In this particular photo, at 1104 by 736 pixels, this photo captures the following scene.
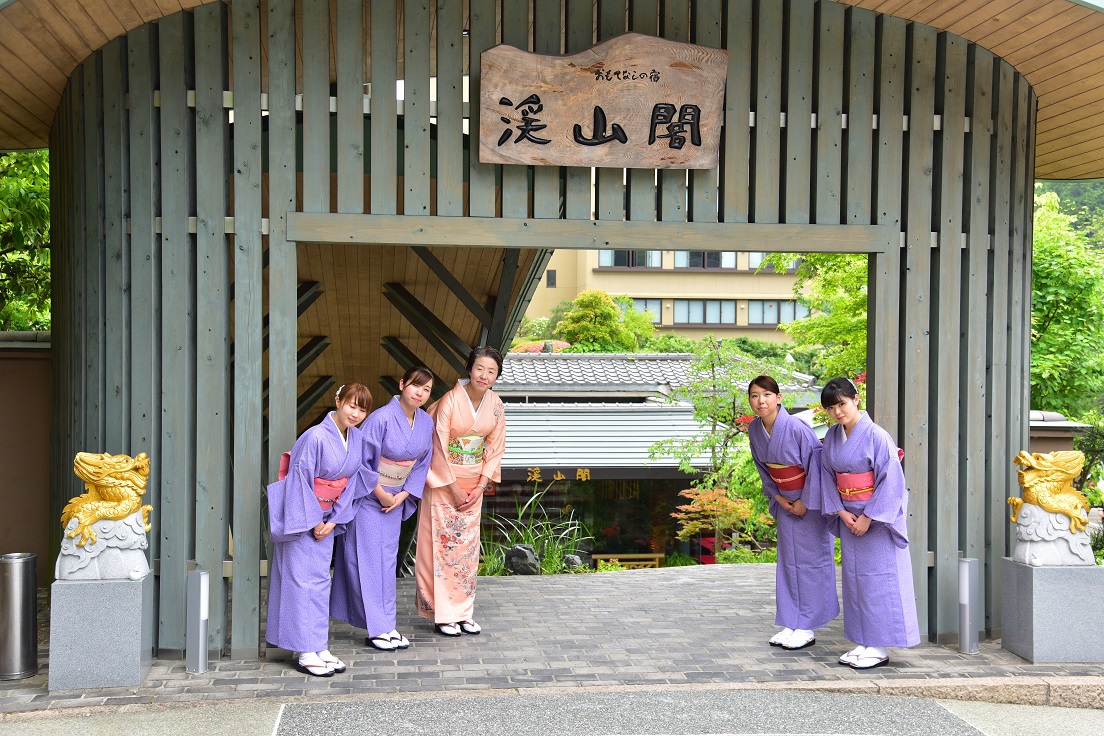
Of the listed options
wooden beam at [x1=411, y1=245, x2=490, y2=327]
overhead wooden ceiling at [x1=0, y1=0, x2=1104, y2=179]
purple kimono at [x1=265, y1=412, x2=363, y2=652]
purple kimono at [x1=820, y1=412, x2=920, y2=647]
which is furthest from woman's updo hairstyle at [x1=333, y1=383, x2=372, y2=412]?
wooden beam at [x1=411, y1=245, x2=490, y2=327]

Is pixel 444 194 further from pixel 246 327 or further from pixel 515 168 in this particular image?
pixel 246 327

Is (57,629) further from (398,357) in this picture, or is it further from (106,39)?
(398,357)

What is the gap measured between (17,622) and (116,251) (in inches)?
78.3

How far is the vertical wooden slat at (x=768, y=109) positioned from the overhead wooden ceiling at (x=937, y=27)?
1.56 feet

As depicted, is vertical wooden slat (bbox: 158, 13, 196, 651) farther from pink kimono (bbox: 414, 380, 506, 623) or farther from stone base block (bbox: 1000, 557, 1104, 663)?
stone base block (bbox: 1000, 557, 1104, 663)

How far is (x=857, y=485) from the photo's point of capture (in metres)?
5.38

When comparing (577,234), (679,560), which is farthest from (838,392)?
(679,560)

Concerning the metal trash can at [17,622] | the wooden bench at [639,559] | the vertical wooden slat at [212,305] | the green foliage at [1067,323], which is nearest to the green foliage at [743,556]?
the wooden bench at [639,559]

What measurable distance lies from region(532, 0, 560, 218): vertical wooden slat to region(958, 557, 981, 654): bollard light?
10.0 ft

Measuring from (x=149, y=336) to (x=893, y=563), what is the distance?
13.7 feet

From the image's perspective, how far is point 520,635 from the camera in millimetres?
6035

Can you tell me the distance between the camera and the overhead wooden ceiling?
5176 millimetres

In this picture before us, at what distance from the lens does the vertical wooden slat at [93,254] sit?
220 inches

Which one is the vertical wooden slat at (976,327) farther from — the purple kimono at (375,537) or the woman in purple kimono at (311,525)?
the woman in purple kimono at (311,525)
